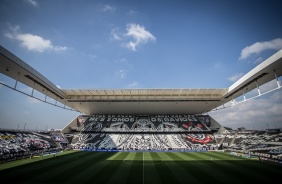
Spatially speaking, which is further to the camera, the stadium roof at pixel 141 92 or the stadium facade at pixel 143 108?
the stadium facade at pixel 143 108

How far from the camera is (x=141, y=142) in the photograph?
114ft

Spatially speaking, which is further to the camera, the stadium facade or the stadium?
the stadium facade

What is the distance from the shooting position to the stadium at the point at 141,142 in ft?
45.2

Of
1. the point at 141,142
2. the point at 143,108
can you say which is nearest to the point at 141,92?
the point at 143,108

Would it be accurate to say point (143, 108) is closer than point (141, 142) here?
No

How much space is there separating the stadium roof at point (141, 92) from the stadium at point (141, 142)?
9 cm

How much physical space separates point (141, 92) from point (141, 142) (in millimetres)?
12431

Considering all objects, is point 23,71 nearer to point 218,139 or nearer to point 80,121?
point 80,121

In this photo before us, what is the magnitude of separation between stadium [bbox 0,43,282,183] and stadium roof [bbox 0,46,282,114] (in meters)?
0.09

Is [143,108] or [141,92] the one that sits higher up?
[141,92]

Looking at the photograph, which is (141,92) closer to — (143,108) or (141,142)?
(143,108)

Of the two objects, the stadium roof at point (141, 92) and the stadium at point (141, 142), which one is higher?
the stadium roof at point (141, 92)

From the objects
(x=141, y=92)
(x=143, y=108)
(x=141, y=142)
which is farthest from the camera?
(x=143, y=108)

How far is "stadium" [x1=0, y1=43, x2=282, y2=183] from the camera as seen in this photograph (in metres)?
13.8
